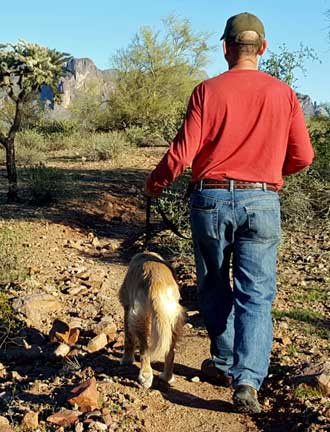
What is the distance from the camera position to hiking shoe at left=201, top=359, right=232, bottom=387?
14.4 ft

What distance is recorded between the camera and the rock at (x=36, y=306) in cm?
615

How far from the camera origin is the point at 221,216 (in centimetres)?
380

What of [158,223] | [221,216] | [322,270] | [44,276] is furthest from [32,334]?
[158,223]

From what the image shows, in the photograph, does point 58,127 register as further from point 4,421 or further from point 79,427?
point 79,427

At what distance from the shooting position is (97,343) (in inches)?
207

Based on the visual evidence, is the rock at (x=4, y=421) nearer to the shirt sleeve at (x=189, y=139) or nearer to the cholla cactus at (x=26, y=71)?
the shirt sleeve at (x=189, y=139)

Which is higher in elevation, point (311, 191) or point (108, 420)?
point (311, 191)

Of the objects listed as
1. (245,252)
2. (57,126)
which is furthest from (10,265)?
(57,126)

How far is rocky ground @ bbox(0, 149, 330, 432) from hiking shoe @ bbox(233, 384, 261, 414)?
7.6 inches

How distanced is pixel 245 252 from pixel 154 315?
2.48 feet

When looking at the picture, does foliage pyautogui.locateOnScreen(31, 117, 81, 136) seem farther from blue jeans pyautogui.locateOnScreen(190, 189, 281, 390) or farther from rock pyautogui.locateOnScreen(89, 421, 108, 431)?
rock pyautogui.locateOnScreen(89, 421, 108, 431)

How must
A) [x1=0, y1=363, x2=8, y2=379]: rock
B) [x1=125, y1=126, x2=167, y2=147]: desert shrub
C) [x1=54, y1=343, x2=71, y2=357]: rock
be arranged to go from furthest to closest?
1. [x1=125, y1=126, x2=167, y2=147]: desert shrub
2. [x1=54, y1=343, x2=71, y2=357]: rock
3. [x1=0, y1=363, x2=8, y2=379]: rock

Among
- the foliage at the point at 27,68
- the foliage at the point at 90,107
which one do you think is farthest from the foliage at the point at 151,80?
the foliage at the point at 27,68

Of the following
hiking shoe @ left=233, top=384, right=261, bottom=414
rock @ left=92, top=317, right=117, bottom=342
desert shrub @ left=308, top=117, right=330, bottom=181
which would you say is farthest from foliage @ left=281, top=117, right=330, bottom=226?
hiking shoe @ left=233, top=384, right=261, bottom=414
